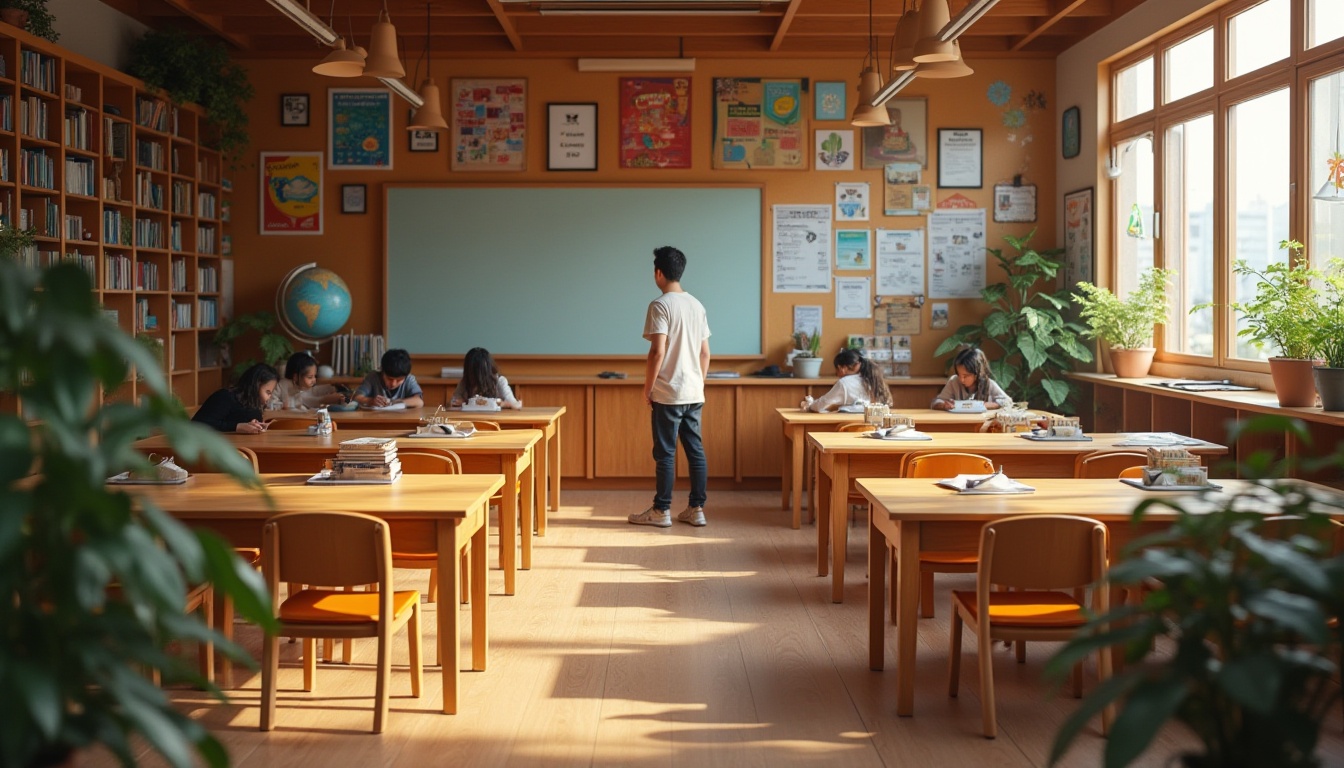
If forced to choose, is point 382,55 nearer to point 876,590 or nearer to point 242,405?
point 242,405

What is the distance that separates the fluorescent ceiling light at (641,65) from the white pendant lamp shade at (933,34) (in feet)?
13.5

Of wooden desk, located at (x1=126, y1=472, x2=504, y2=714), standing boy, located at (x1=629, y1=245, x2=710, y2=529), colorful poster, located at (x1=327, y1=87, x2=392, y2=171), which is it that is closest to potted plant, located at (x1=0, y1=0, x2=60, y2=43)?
colorful poster, located at (x1=327, y1=87, x2=392, y2=171)

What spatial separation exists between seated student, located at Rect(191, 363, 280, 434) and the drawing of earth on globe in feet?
8.24

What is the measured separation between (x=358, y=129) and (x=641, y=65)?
7.67 feet

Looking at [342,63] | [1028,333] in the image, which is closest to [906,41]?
[342,63]

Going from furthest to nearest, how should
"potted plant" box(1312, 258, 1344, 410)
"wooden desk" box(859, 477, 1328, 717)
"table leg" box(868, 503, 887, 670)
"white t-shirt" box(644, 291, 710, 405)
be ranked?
"white t-shirt" box(644, 291, 710, 405), "potted plant" box(1312, 258, 1344, 410), "table leg" box(868, 503, 887, 670), "wooden desk" box(859, 477, 1328, 717)

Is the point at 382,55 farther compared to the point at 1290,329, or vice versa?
the point at 382,55

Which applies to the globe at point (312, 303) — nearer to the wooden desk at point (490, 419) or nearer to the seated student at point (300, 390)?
the seated student at point (300, 390)

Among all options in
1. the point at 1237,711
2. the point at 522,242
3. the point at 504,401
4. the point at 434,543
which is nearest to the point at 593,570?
the point at 504,401

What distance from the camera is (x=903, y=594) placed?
3.76 metres

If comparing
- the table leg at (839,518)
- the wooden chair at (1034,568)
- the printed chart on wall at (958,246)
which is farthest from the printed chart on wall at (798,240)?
the wooden chair at (1034,568)

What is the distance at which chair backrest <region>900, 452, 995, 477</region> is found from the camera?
15.7 ft

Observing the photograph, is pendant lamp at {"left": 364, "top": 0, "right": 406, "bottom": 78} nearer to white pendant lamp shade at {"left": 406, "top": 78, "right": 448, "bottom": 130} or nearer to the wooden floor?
white pendant lamp shade at {"left": 406, "top": 78, "right": 448, "bottom": 130}

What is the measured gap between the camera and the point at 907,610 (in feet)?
12.4
